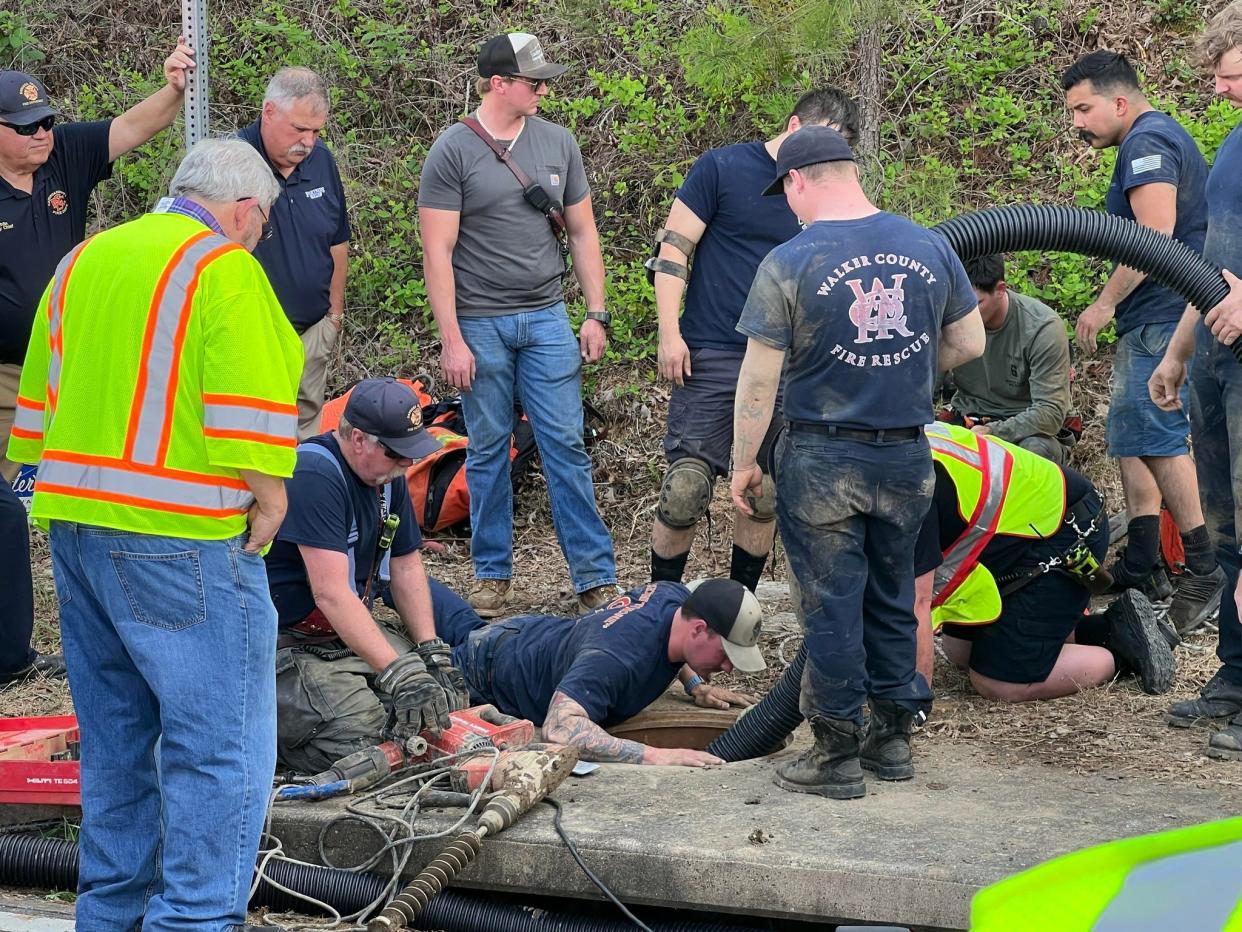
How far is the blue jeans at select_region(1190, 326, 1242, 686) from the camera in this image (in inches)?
194

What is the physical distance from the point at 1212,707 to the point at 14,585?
14.7 feet

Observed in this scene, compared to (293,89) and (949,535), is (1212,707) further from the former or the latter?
(293,89)

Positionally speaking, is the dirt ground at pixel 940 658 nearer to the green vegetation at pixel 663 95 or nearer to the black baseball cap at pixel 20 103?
the green vegetation at pixel 663 95

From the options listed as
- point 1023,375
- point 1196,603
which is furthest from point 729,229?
point 1196,603

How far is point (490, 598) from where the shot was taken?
6637 millimetres

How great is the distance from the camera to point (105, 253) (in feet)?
11.3

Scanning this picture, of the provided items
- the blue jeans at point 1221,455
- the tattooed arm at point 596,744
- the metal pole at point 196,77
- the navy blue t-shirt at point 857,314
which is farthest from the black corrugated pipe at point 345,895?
the metal pole at point 196,77

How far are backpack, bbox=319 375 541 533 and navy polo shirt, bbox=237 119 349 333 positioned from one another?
110cm

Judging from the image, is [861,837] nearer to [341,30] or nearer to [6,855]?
[6,855]

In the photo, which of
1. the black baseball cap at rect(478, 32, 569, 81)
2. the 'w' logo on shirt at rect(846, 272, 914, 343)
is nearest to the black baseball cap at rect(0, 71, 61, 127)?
the black baseball cap at rect(478, 32, 569, 81)

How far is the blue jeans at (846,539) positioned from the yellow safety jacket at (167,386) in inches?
62.0

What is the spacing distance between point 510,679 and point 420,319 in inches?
173

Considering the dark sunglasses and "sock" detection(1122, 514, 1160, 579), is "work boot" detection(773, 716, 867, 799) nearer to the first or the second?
"sock" detection(1122, 514, 1160, 579)

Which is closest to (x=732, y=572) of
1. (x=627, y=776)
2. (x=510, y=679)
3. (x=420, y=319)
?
(x=510, y=679)
